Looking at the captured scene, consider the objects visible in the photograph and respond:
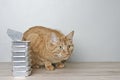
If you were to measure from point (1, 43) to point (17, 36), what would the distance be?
30cm

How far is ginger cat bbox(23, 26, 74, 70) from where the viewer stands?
105 centimetres

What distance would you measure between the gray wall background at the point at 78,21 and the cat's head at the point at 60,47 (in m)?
0.26

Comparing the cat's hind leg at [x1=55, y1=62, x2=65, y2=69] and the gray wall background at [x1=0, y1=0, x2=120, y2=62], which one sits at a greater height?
the gray wall background at [x1=0, y1=0, x2=120, y2=62]

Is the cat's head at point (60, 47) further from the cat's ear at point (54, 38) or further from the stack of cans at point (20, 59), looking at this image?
the stack of cans at point (20, 59)

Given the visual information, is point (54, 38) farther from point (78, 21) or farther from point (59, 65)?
point (78, 21)

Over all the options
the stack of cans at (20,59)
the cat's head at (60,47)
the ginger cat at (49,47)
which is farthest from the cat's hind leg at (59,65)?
the stack of cans at (20,59)

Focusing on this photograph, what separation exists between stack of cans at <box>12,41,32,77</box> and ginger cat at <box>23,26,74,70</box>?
0.14 metres

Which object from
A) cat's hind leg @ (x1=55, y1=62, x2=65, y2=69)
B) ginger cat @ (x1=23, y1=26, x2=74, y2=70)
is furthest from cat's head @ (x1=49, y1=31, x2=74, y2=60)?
cat's hind leg @ (x1=55, y1=62, x2=65, y2=69)

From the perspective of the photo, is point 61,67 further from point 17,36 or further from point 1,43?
point 1,43

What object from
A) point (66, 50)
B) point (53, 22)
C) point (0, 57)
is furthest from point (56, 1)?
point (0, 57)

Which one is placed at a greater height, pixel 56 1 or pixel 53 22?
pixel 56 1

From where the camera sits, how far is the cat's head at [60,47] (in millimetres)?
1042

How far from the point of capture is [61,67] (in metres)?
1.15

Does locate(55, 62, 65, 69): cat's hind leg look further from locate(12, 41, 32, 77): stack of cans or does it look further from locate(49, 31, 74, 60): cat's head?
locate(12, 41, 32, 77): stack of cans
